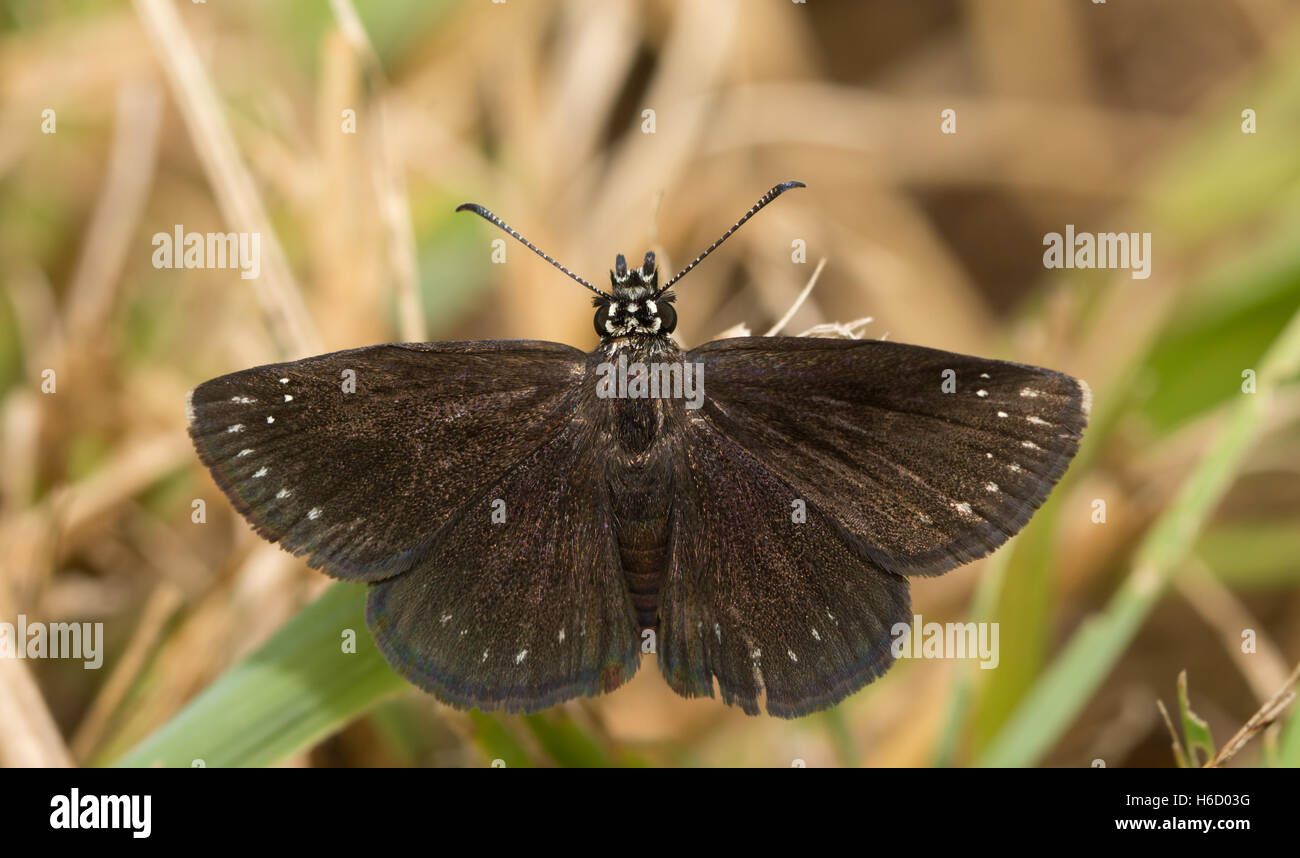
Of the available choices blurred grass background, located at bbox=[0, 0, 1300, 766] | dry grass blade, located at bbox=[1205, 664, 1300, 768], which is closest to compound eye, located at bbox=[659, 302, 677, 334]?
blurred grass background, located at bbox=[0, 0, 1300, 766]

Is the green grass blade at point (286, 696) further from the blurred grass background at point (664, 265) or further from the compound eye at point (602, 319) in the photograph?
the compound eye at point (602, 319)

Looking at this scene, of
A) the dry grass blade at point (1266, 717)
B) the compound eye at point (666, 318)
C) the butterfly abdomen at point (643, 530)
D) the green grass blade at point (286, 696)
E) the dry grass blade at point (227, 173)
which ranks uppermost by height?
the dry grass blade at point (227, 173)

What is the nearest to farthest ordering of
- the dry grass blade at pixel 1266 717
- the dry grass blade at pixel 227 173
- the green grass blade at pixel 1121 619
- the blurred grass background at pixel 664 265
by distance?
1. the dry grass blade at pixel 1266 717
2. the green grass blade at pixel 1121 619
3. the blurred grass background at pixel 664 265
4. the dry grass blade at pixel 227 173

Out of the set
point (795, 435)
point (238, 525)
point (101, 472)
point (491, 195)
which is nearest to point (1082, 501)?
point (795, 435)

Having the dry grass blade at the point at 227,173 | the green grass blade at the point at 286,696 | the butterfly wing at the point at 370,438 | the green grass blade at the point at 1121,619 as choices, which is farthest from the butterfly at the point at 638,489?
the dry grass blade at the point at 227,173

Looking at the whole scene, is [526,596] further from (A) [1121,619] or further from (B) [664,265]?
(A) [1121,619]

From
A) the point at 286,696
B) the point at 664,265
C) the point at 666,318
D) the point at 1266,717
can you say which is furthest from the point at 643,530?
the point at 1266,717
